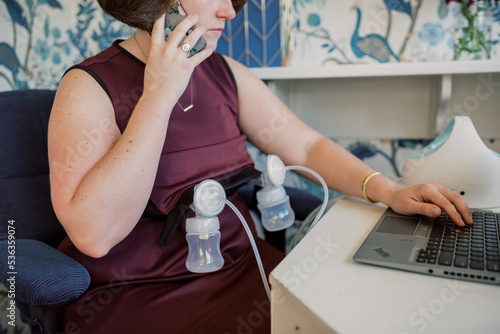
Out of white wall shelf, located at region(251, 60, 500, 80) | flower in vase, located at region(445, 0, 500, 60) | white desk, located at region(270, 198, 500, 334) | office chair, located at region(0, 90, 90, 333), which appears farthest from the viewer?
flower in vase, located at region(445, 0, 500, 60)

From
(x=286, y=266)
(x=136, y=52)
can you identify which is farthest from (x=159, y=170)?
(x=286, y=266)

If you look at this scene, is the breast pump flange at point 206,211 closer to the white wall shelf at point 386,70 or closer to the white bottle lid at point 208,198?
the white bottle lid at point 208,198

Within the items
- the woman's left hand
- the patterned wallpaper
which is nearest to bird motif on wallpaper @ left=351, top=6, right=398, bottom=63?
the patterned wallpaper

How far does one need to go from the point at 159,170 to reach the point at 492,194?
75 centimetres

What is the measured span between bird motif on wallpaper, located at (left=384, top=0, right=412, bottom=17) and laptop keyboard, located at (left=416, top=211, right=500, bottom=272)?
3.30 ft

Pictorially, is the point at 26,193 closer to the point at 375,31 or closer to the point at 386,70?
the point at 386,70

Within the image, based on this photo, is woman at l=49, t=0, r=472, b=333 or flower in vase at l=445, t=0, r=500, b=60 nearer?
woman at l=49, t=0, r=472, b=333

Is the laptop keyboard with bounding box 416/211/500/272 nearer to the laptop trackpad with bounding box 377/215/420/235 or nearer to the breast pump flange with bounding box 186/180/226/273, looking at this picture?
the laptop trackpad with bounding box 377/215/420/235

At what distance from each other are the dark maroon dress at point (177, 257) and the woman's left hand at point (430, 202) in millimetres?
345

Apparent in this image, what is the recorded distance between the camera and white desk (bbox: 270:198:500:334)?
17.0 inches

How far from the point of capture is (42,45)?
4.25 ft

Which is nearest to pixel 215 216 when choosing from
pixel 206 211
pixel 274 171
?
pixel 206 211

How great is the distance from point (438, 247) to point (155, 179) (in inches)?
23.6

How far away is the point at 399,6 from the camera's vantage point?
1473mm
